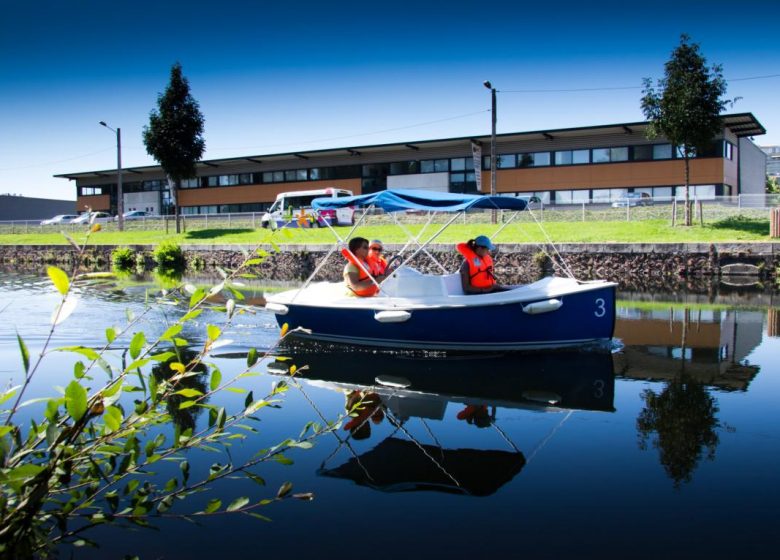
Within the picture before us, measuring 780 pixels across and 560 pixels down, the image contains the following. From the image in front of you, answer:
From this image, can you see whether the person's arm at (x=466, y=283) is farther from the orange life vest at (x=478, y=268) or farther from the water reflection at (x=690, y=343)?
the water reflection at (x=690, y=343)

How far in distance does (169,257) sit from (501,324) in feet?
87.6

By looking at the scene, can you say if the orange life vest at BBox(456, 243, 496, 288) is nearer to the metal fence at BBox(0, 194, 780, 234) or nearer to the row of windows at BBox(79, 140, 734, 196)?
the metal fence at BBox(0, 194, 780, 234)

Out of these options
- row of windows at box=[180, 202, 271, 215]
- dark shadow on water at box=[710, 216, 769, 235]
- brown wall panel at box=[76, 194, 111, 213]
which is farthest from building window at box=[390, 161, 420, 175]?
brown wall panel at box=[76, 194, 111, 213]

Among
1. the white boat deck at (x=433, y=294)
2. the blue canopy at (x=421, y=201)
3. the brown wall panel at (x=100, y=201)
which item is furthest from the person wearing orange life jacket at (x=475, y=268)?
the brown wall panel at (x=100, y=201)

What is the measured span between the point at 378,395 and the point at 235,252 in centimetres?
2546

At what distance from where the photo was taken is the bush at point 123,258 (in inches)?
1304

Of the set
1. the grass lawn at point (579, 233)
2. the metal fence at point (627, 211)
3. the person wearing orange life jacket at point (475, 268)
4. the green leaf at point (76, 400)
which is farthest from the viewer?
the metal fence at point (627, 211)

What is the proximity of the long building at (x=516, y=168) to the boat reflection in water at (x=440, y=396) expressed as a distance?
23.2 metres

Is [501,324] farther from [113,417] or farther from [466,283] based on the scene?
[113,417]

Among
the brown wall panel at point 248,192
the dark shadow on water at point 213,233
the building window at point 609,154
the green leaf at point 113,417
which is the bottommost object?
the green leaf at point 113,417

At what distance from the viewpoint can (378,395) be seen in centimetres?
767

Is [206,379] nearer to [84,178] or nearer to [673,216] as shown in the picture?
[673,216]

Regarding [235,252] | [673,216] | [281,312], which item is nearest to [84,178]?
[235,252]

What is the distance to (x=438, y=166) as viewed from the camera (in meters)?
43.1
